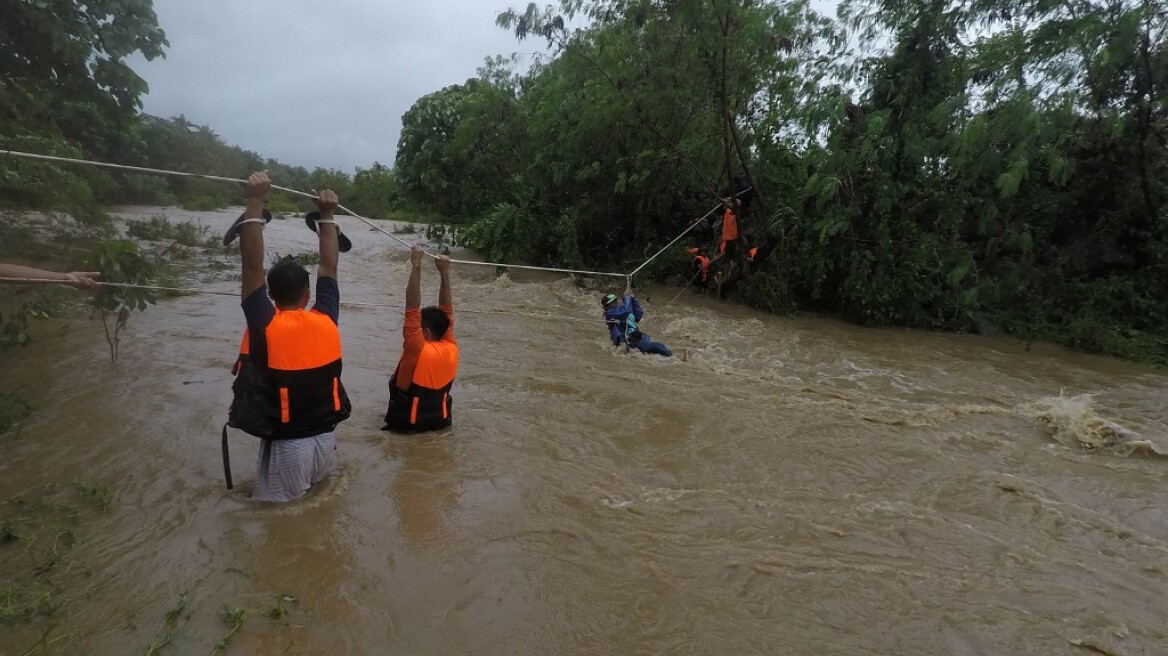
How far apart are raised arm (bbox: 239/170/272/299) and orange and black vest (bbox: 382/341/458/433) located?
1.31m

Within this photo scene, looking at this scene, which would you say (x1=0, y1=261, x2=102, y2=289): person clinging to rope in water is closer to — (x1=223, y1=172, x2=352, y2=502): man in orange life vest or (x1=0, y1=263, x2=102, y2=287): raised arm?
(x1=0, y1=263, x2=102, y2=287): raised arm

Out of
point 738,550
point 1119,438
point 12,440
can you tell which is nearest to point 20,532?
point 12,440

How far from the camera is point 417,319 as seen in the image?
402 cm

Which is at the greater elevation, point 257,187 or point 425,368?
point 257,187

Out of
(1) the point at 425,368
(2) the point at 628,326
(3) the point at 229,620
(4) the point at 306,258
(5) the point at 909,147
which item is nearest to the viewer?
(3) the point at 229,620

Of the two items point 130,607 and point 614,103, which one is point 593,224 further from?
point 130,607

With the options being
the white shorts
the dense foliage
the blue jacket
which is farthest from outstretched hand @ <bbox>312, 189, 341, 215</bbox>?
the dense foliage

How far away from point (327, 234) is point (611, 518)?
7.16 feet

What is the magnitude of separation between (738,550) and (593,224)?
36.7ft

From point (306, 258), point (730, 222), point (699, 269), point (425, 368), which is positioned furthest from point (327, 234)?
point (306, 258)

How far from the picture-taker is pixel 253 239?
2.97m

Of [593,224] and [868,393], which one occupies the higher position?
[593,224]

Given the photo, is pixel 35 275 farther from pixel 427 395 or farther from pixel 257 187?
pixel 427 395

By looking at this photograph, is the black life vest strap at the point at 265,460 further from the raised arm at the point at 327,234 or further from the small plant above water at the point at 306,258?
the small plant above water at the point at 306,258
